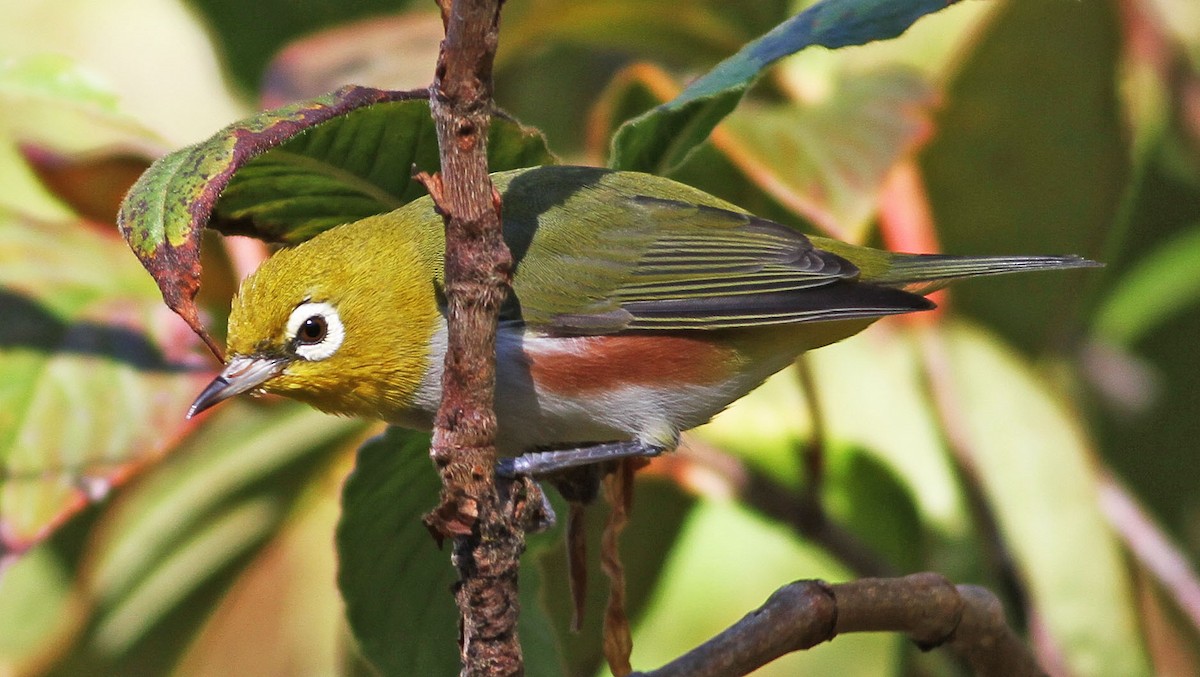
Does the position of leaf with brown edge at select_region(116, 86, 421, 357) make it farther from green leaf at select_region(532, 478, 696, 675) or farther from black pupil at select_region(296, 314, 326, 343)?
green leaf at select_region(532, 478, 696, 675)

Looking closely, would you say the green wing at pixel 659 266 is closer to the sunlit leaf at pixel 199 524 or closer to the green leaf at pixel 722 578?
the green leaf at pixel 722 578

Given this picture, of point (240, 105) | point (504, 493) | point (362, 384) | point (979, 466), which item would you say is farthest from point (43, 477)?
point (979, 466)

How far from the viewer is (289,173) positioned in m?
1.53

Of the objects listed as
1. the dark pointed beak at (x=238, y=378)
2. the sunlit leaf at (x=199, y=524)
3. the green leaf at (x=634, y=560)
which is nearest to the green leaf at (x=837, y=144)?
the green leaf at (x=634, y=560)

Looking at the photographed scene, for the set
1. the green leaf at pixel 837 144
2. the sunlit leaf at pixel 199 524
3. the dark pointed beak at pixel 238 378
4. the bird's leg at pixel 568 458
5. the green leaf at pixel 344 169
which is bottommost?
the sunlit leaf at pixel 199 524

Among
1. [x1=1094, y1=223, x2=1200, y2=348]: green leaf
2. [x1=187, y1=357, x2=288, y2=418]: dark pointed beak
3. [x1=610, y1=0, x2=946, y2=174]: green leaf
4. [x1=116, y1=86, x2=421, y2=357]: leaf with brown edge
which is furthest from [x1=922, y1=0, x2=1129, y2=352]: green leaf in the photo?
[x1=116, y1=86, x2=421, y2=357]: leaf with brown edge

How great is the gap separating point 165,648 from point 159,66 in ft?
5.00

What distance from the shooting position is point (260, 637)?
2664 millimetres

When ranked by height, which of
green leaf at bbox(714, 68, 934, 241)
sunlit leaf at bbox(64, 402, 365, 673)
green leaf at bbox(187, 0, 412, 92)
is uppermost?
green leaf at bbox(187, 0, 412, 92)

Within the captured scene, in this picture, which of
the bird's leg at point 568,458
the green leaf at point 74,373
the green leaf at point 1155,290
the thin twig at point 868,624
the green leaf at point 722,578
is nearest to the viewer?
the thin twig at point 868,624

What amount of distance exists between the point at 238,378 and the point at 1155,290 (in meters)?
2.42

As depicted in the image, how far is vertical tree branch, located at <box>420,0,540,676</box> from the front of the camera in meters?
1.07

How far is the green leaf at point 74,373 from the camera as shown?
79.6 inches

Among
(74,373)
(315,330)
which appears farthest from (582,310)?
(74,373)
